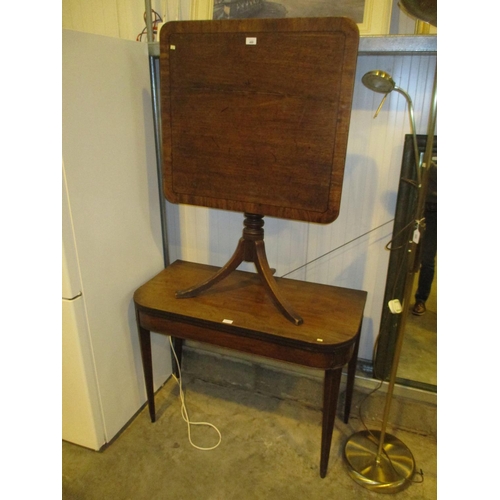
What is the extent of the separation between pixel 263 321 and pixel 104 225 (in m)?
0.69

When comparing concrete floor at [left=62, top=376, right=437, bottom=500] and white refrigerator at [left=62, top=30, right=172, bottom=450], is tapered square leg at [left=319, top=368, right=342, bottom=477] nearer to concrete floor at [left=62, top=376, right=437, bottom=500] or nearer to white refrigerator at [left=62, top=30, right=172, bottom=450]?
concrete floor at [left=62, top=376, right=437, bottom=500]

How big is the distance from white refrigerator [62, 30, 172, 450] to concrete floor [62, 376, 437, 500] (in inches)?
4.6

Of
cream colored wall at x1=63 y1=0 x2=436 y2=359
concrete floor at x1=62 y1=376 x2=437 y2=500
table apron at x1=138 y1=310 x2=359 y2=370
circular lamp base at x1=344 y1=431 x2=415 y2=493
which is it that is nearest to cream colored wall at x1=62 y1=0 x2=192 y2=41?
cream colored wall at x1=63 y1=0 x2=436 y2=359

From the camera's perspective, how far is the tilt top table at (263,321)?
133 cm

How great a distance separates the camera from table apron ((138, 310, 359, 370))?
132cm

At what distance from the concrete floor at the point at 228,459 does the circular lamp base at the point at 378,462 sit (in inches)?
1.3

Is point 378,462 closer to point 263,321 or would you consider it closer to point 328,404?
point 328,404

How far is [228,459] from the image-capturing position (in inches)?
64.7

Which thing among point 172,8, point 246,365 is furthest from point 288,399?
point 172,8

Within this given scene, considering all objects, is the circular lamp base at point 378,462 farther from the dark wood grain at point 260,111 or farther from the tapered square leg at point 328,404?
the dark wood grain at point 260,111

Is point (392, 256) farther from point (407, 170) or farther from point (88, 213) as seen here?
point (88, 213)

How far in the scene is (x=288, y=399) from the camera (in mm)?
1967

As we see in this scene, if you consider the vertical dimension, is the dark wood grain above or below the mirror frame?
above
